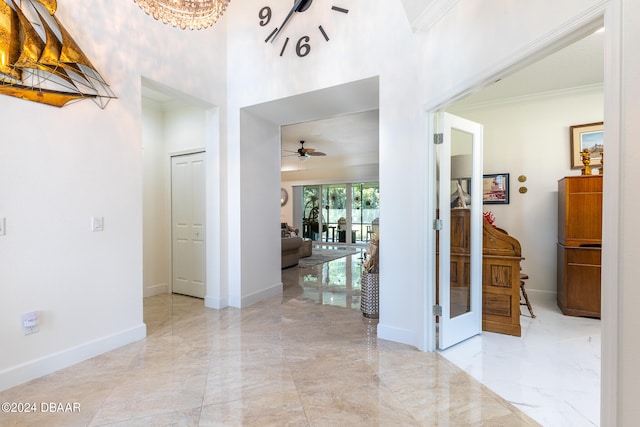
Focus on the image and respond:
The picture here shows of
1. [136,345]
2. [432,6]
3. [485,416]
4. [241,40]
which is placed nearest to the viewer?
[485,416]

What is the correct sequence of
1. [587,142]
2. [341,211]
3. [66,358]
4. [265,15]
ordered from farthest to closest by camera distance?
1. [341,211]
2. [587,142]
3. [265,15]
4. [66,358]

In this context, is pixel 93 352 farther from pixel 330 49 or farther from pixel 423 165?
pixel 330 49

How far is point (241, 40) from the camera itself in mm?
3838

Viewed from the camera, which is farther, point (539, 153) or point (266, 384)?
point (539, 153)

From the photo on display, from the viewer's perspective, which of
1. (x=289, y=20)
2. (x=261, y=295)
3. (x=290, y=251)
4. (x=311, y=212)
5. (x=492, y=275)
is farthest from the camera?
(x=311, y=212)

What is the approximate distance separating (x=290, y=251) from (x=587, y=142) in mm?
5228

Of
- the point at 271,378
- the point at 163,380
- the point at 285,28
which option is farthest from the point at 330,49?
the point at 163,380

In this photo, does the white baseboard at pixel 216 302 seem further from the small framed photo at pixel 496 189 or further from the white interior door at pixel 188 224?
the small framed photo at pixel 496 189

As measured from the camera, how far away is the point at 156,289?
4555 mm

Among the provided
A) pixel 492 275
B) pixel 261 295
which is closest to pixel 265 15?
pixel 261 295

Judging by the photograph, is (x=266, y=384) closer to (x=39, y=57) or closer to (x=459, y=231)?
(x=459, y=231)

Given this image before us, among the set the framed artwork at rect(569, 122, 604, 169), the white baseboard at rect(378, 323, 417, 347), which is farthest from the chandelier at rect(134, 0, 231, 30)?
the framed artwork at rect(569, 122, 604, 169)

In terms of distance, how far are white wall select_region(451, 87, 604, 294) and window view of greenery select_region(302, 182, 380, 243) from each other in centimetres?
592

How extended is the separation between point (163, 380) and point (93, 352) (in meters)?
0.85
